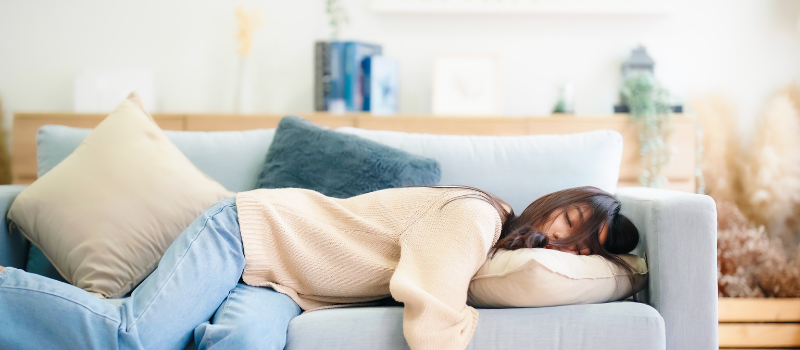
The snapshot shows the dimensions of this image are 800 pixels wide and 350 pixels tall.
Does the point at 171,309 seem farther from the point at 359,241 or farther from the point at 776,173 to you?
the point at 776,173

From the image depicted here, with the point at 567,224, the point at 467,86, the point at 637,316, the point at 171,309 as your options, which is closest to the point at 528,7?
the point at 467,86

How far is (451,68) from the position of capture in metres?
2.63

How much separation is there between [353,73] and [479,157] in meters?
1.06

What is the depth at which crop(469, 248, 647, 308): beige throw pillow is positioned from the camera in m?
1.06

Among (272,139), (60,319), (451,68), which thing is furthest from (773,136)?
(60,319)

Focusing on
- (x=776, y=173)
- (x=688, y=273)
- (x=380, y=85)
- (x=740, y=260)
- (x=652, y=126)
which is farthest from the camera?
(x=380, y=85)

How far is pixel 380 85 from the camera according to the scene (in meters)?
2.56

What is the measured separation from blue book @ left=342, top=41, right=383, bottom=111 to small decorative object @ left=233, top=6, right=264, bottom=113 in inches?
19.5

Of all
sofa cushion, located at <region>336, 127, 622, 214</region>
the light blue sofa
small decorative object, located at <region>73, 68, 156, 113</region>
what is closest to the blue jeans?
the light blue sofa

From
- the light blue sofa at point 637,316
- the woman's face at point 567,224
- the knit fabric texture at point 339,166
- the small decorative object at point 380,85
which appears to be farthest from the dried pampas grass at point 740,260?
the small decorative object at point 380,85

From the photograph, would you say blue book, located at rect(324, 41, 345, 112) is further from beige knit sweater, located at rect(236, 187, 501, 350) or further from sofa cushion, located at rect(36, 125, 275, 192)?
beige knit sweater, located at rect(236, 187, 501, 350)

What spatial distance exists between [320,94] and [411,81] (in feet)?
1.69

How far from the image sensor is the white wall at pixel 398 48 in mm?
2721

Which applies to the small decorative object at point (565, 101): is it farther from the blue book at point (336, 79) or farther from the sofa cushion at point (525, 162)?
the blue book at point (336, 79)
